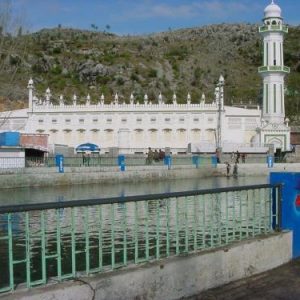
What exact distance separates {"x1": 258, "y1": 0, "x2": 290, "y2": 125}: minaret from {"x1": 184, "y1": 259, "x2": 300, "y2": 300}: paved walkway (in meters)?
58.7

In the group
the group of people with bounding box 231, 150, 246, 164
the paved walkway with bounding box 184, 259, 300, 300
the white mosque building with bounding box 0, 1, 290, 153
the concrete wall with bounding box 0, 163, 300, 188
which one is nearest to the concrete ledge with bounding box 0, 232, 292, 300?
the paved walkway with bounding box 184, 259, 300, 300

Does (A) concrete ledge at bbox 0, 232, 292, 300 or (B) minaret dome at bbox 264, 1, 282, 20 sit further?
(B) minaret dome at bbox 264, 1, 282, 20

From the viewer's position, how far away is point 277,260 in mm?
7695

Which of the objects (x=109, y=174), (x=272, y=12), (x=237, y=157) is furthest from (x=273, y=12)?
(x=109, y=174)

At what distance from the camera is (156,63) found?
124 m

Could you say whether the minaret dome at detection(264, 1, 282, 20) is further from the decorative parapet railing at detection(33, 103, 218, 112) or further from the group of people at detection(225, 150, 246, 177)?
the group of people at detection(225, 150, 246, 177)

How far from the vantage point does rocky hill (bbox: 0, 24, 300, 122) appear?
10675cm

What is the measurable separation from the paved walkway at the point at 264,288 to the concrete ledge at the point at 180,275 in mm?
105

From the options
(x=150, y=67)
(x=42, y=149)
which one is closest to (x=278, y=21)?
(x=42, y=149)

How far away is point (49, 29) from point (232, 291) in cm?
15254

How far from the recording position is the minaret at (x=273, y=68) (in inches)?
2559

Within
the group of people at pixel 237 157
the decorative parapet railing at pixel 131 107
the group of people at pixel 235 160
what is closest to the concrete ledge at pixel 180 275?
the group of people at pixel 235 160

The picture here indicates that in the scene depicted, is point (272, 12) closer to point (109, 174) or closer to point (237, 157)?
point (237, 157)

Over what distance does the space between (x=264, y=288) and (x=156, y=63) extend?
118727mm
